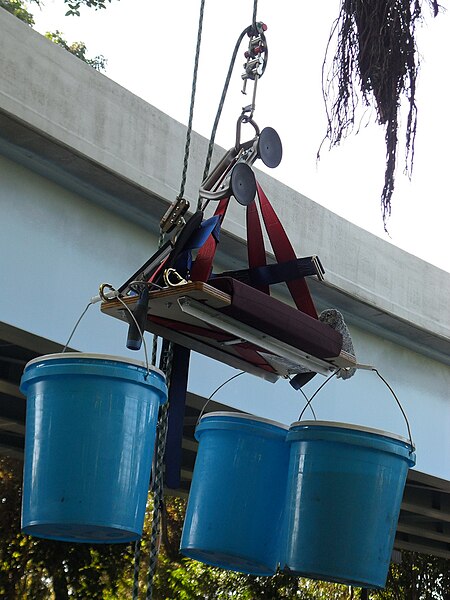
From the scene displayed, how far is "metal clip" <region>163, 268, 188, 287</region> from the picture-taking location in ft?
9.82

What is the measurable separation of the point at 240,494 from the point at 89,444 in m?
0.58

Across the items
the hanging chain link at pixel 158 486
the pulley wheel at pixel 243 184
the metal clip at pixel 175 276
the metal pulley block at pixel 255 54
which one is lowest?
the hanging chain link at pixel 158 486

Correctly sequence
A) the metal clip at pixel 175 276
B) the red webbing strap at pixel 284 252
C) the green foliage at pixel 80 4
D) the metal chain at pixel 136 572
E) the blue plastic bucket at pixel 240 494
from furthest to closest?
the green foliage at pixel 80 4, the red webbing strap at pixel 284 252, the blue plastic bucket at pixel 240 494, the metal chain at pixel 136 572, the metal clip at pixel 175 276

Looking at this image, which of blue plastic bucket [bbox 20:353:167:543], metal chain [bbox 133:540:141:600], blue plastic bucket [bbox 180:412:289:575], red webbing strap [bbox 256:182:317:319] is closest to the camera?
blue plastic bucket [bbox 20:353:167:543]

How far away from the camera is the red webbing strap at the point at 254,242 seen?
134 inches

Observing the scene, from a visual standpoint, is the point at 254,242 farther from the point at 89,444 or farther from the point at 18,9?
the point at 18,9

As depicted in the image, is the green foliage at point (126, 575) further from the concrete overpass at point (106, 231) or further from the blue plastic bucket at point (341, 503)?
the blue plastic bucket at point (341, 503)

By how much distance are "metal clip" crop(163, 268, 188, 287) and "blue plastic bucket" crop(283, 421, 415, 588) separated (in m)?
0.55

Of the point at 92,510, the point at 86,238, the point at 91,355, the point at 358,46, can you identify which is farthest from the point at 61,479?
the point at 86,238

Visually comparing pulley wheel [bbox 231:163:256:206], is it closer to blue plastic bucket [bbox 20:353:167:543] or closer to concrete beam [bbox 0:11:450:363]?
blue plastic bucket [bbox 20:353:167:543]

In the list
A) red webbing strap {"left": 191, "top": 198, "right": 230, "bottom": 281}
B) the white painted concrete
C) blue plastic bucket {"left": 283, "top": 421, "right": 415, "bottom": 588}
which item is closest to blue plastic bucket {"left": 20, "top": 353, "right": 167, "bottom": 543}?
red webbing strap {"left": 191, "top": 198, "right": 230, "bottom": 281}

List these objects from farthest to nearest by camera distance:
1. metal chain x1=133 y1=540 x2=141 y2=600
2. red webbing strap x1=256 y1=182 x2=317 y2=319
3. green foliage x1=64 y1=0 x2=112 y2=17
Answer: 1. green foliage x1=64 y1=0 x2=112 y2=17
2. red webbing strap x1=256 y1=182 x2=317 y2=319
3. metal chain x1=133 y1=540 x2=141 y2=600

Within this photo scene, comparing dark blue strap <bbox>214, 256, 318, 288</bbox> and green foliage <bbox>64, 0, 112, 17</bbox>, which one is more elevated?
green foliage <bbox>64, 0, 112, 17</bbox>

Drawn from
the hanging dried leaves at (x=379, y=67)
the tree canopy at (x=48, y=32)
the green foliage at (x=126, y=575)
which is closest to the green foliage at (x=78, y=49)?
the tree canopy at (x=48, y=32)
